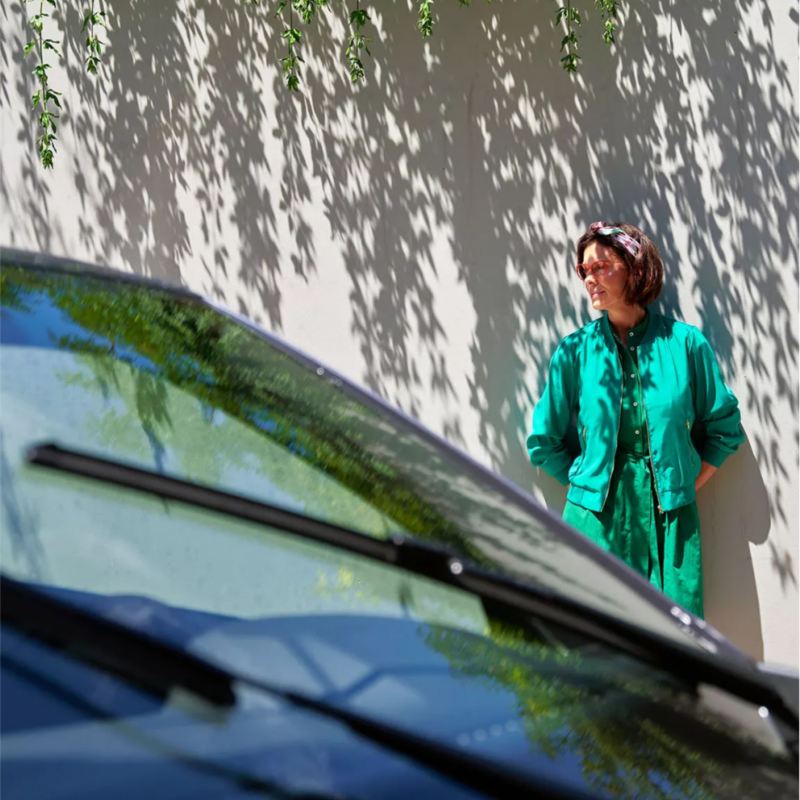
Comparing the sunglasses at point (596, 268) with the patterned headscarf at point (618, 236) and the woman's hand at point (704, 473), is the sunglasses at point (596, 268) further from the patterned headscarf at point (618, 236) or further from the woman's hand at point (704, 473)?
the woman's hand at point (704, 473)

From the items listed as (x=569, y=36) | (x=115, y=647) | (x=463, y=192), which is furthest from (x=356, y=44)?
(x=115, y=647)

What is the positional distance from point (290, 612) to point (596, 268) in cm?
340

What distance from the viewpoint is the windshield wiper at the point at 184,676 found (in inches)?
49.8

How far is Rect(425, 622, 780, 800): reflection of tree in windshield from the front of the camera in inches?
54.1

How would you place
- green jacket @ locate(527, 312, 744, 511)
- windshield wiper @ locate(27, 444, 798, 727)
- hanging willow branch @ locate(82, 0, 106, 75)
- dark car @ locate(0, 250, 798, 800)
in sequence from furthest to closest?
hanging willow branch @ locate(82, 0, 106, 75) → green jacket @ locate(527, 312, 744, 511) → windshield wiper @ locate(27, 444, 798, 727) → dark car @ locate(0, 250, 798, 800)

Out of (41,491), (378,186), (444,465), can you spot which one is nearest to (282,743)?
(41,491)

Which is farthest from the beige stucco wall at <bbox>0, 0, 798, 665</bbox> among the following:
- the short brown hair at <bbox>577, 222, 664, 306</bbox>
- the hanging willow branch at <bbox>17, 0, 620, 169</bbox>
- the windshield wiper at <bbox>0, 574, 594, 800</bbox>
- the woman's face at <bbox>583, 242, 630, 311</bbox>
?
the windshield wiper at <bbox>0, 574, 594, 800</bbox>

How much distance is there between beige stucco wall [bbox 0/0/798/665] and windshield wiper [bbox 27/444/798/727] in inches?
126

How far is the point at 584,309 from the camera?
5008 millimetres

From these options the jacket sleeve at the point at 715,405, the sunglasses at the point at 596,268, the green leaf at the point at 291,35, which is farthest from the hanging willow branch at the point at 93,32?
the jacket sleeve at the point at 715,405

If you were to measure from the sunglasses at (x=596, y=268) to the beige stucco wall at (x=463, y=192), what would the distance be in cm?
24

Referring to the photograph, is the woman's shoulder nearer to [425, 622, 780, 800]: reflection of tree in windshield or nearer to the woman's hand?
the woman's hand

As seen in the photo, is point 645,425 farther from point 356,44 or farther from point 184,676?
point 184,676

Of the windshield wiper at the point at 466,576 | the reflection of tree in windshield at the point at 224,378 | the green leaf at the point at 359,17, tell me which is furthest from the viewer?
the green leaf at the point at 359,17
